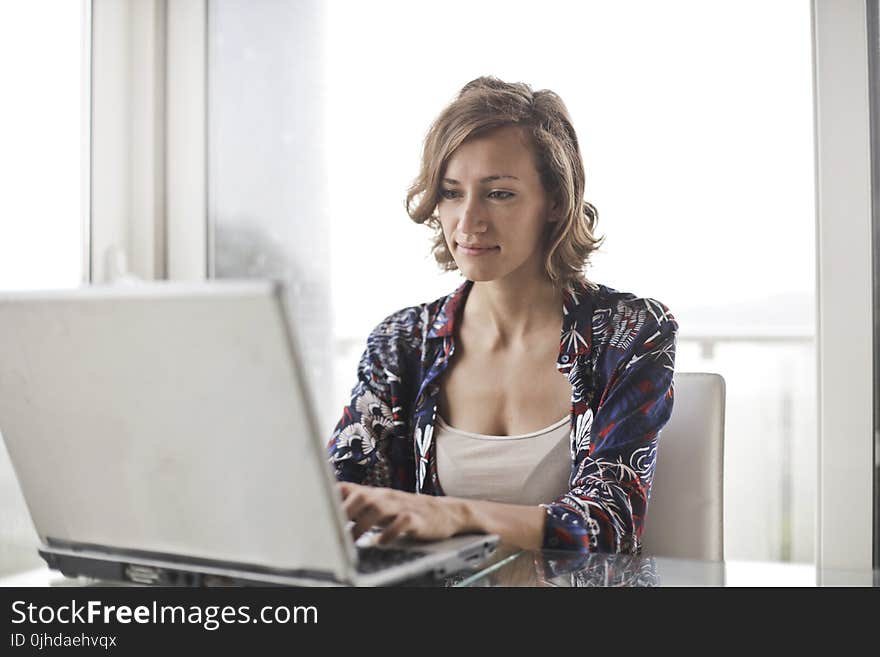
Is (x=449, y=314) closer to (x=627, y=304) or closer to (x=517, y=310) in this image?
(x=517, y=310)

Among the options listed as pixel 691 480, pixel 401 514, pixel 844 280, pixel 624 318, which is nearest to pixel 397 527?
pixel 401 514

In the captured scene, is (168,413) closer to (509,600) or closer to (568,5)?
(509,600)

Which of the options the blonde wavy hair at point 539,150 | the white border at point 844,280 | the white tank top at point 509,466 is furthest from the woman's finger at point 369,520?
the white border at point 844,280

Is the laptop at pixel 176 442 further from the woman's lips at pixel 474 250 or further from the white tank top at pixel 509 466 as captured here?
the woman's lips at pixel 474 250

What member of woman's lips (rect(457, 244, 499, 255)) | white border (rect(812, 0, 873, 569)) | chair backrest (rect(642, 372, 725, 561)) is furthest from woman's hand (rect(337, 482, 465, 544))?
white border (rect(812, 0, 873, 569))

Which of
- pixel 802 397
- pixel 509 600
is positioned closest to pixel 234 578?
pixel 509 600

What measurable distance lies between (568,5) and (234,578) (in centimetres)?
188

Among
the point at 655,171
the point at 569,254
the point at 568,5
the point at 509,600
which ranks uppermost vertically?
the point at 568,5

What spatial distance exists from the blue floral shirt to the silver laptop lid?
48 cm

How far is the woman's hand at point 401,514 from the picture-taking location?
0.89 metres

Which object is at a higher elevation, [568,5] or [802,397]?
[568,5]

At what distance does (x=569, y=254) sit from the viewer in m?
1.55

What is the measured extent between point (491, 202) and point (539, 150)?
0.13m

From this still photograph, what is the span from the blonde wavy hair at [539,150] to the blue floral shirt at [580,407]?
76 millimetres
